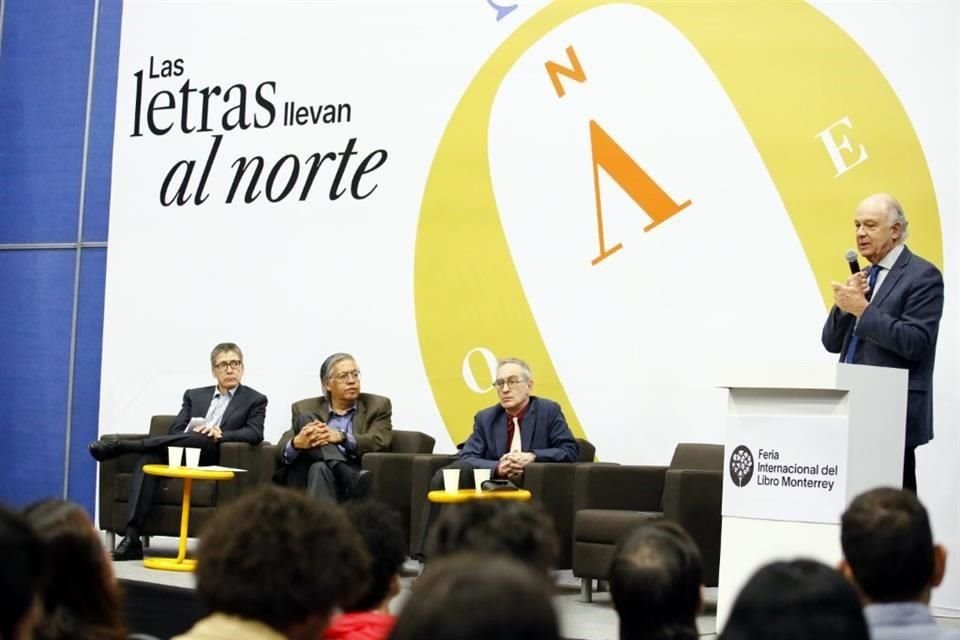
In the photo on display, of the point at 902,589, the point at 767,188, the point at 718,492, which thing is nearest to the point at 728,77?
the point at 767,188

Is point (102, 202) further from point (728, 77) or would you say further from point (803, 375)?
point (803, 375)

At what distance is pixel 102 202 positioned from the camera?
30.7 ft

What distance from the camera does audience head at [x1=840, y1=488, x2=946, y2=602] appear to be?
232 cm

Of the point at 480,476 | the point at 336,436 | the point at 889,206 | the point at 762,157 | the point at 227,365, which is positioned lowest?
the point at 480,476

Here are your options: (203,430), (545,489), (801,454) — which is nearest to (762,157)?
(545,489)

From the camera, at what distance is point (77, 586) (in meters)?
2.09

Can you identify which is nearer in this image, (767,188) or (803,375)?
(803,375)

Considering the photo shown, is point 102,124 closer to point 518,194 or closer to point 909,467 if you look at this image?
point 518,194

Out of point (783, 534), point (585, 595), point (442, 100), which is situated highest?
point (442, 100)

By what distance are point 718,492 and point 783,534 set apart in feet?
5.08

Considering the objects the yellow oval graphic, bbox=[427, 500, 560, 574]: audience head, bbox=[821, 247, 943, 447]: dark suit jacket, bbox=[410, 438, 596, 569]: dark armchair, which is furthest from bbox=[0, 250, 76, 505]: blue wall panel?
bbox=[427, 500, 560, 574]: audience head

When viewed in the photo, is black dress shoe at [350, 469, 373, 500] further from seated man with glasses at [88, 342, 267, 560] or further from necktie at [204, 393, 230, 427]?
necktie at [204, 393, 230, 427]

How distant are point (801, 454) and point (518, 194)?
345 centimetres

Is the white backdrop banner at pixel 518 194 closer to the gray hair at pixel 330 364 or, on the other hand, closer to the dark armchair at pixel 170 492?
the gray hair at pixel 330 364
